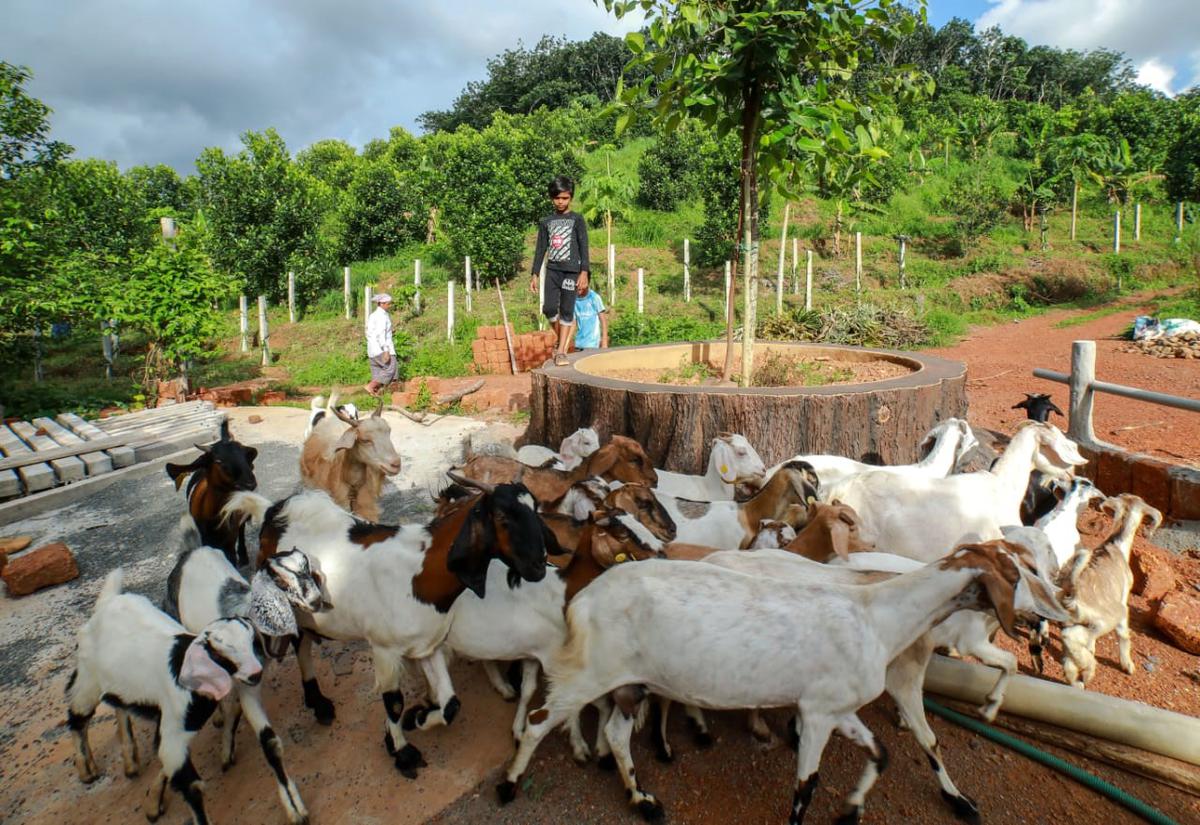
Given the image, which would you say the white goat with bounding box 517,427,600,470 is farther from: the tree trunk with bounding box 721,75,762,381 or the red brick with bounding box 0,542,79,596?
the red brick with bounding box 0,542,79,596

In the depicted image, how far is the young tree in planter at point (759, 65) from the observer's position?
15.1ft

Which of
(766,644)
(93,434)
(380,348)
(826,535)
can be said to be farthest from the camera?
(380,348)

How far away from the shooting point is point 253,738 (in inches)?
133

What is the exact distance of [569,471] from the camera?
4.95 m

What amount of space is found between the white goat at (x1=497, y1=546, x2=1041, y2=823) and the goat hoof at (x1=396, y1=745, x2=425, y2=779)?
44 centimetres

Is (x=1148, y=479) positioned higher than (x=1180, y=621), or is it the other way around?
(x=1148, y=479)

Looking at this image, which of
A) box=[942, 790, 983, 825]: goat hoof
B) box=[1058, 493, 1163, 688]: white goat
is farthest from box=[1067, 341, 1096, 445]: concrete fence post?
box=[942, 790, 983, 825]: goat hoof

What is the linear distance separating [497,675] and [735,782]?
132 cm

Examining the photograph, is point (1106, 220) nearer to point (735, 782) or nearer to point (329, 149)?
point (735, 782)

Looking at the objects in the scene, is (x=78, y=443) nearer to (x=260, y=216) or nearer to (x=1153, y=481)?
(x=1153, y=481)

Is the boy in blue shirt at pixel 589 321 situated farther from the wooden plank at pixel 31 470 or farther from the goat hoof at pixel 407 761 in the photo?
the goat hoof at pixel 407 761

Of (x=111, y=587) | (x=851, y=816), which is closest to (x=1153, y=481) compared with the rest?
(x=851, y=816)

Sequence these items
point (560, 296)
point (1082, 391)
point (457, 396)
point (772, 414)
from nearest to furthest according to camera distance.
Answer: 1. point (772, 414)
2. point (1082, 391)
3. point (560, 296)
4. point (457, 396)

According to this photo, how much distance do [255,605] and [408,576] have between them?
643 mm
